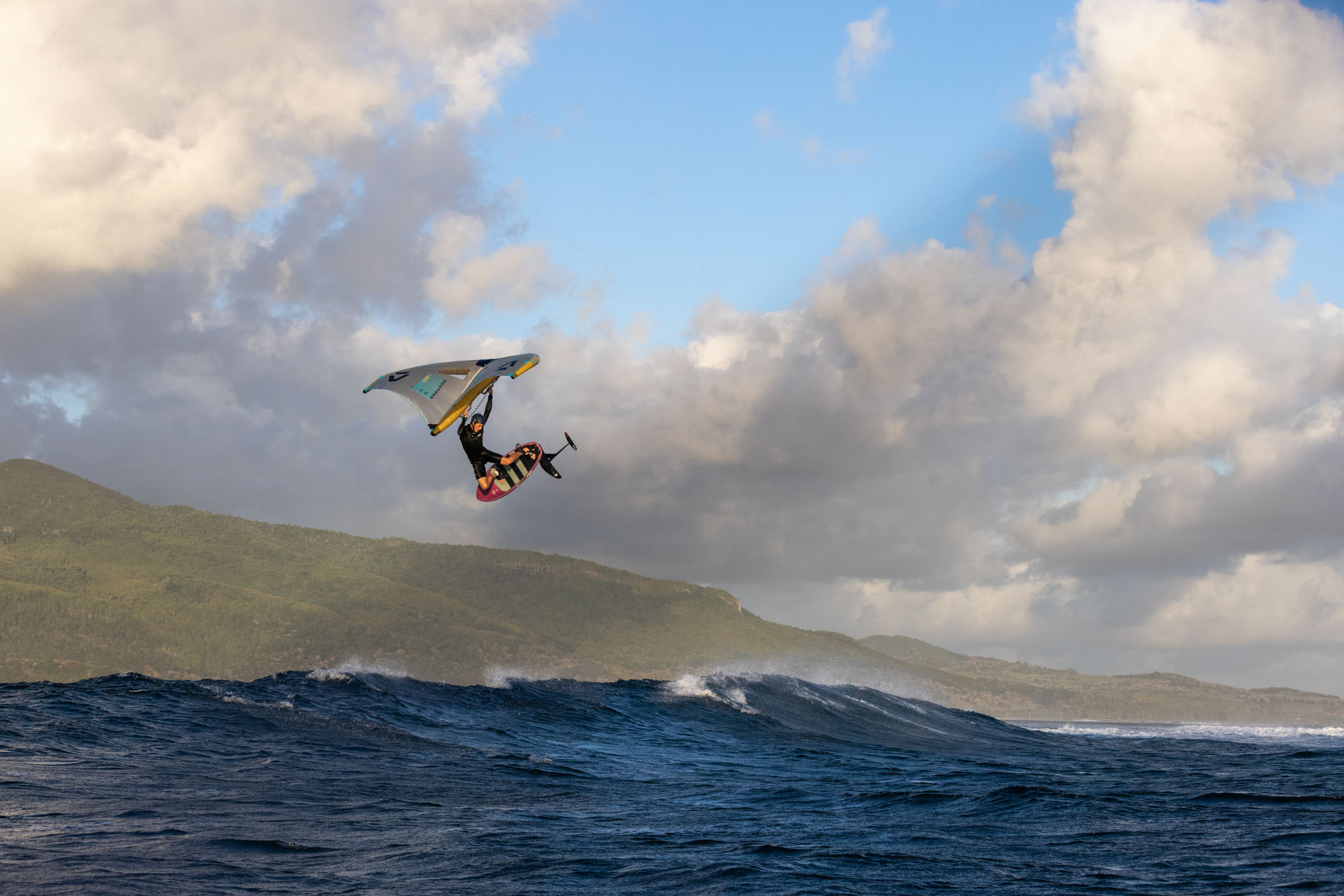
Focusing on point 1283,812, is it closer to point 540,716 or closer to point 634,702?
point 540,716

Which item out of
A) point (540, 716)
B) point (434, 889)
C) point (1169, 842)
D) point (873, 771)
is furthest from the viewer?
point (540, 716)

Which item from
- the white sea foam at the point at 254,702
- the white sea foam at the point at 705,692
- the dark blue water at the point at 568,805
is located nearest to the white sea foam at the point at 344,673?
the dark blue water at the point at 568,805

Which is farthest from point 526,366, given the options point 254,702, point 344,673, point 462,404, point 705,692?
point 705,692

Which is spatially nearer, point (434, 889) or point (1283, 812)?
point (434, 889)

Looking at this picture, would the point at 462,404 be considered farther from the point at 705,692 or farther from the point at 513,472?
the point at 705,692

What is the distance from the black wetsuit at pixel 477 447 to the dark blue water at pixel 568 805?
6.05 m

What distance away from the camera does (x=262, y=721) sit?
2186cm

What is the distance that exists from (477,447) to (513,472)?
90 centimetres

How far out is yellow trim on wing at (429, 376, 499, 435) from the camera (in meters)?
17.9

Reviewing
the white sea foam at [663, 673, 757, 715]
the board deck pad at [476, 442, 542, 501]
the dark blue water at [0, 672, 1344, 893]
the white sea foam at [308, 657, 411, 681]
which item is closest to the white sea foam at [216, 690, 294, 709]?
the dark blue water at [0, 672, 1344, 893]

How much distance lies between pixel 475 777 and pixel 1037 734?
29.4 meters

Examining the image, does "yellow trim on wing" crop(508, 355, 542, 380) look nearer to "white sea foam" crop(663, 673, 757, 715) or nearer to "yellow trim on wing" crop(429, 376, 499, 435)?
"yellow trim on wing" crop(429, 376, 499, 435)

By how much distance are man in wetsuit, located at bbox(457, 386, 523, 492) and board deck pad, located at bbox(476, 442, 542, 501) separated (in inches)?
3.5

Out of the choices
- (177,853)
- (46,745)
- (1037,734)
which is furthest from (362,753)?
(1037,734)
